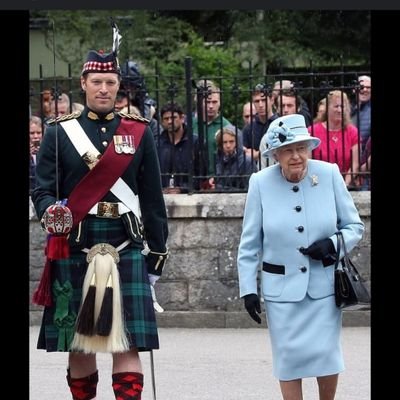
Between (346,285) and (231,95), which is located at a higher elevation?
(231,95)

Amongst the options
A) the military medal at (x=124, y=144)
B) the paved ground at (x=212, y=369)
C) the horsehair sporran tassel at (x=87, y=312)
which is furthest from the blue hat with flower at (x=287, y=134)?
the paved ground at (x=212, y=369)

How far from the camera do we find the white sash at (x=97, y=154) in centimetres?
770

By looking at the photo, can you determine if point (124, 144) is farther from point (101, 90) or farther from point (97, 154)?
point (101, 90)

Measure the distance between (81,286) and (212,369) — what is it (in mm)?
2911

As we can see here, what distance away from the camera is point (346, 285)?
7.38 m

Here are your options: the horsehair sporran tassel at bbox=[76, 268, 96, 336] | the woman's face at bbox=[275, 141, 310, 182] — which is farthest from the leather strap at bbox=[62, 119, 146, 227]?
the woman's face at bbox=[275, 141, 310, 182]

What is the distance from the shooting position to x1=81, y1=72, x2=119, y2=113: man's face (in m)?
7.73

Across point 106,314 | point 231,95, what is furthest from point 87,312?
point 231,95

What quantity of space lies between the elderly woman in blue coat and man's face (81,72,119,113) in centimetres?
87

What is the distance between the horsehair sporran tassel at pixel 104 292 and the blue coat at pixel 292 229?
65 cm

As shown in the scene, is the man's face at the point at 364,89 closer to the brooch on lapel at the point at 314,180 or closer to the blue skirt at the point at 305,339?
the brooch on lapel at the point at 314,180
